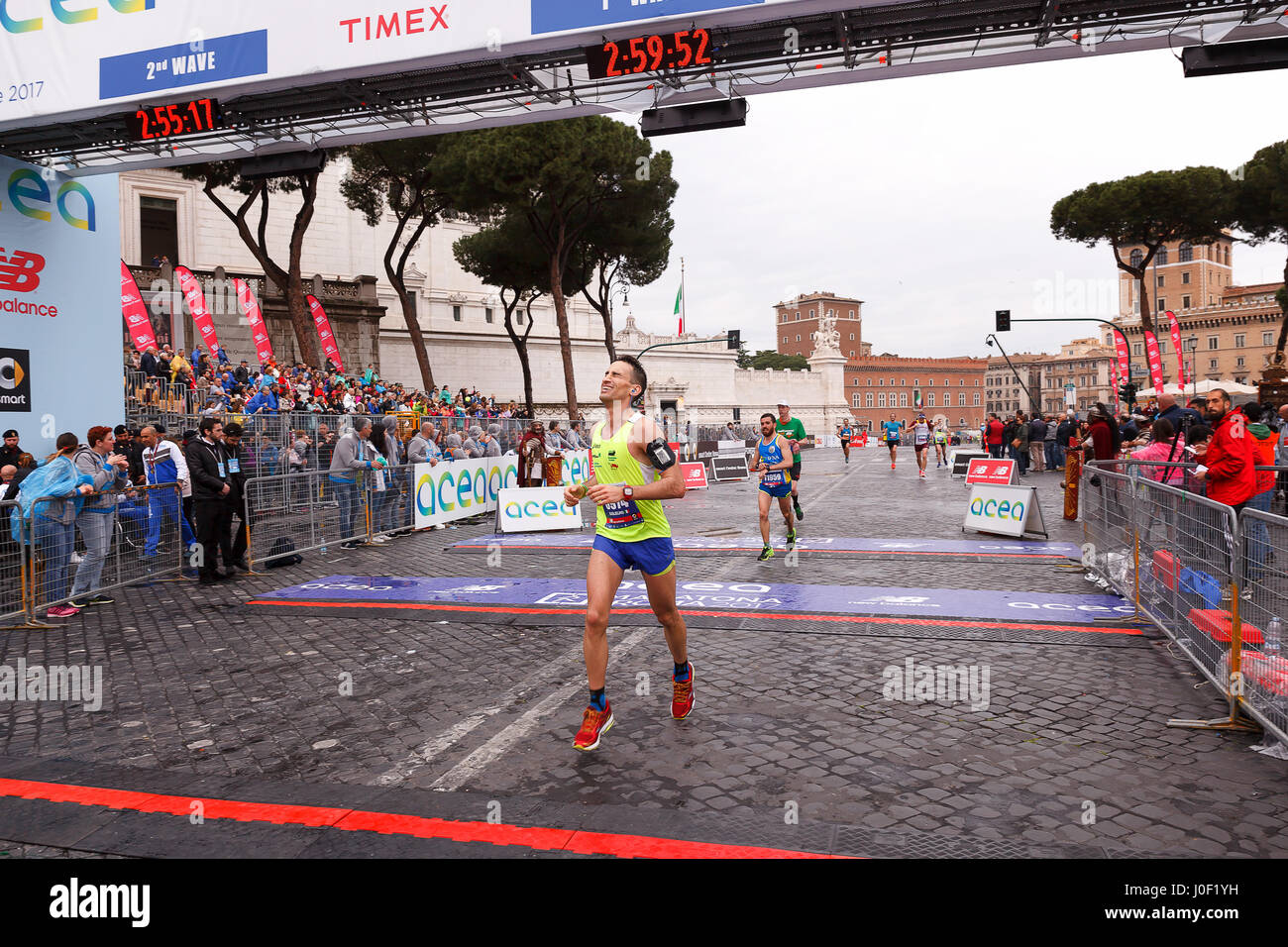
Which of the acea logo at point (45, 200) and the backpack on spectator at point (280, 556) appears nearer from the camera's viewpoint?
the backpack on spectator at point (280, 556)

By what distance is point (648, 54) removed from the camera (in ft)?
30.6

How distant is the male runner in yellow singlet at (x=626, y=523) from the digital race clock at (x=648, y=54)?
19.6ft

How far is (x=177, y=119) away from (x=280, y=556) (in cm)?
555

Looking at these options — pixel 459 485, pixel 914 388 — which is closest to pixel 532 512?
pixel 459 485

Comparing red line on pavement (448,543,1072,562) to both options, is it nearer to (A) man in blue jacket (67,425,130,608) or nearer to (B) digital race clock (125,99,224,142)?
(A) man in blue jacket (67,425,130,608)

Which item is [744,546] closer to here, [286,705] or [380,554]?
[380,554]

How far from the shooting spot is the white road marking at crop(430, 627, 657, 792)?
159 inches

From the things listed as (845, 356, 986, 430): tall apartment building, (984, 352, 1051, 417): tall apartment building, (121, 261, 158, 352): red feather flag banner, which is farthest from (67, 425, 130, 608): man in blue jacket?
(984, 352, 1051, 417): tall apartment building

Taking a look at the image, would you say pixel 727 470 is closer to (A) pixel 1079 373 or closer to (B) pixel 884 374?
(B) pixel 884 374

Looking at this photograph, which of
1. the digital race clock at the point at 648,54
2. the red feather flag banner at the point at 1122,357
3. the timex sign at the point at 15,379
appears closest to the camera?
the digital race clock at the point at 648,54

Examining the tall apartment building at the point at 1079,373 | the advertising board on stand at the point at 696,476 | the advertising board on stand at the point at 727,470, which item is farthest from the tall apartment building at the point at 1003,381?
the advertising board on stand at the point at 696,476

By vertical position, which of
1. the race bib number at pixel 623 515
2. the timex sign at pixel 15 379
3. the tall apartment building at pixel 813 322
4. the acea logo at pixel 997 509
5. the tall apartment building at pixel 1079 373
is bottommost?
the acea logo at pixel 997 509

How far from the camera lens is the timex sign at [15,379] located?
11.0 meters

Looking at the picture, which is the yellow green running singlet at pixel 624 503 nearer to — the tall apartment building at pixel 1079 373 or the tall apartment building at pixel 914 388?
the tall apartment building at pixel 914 388
